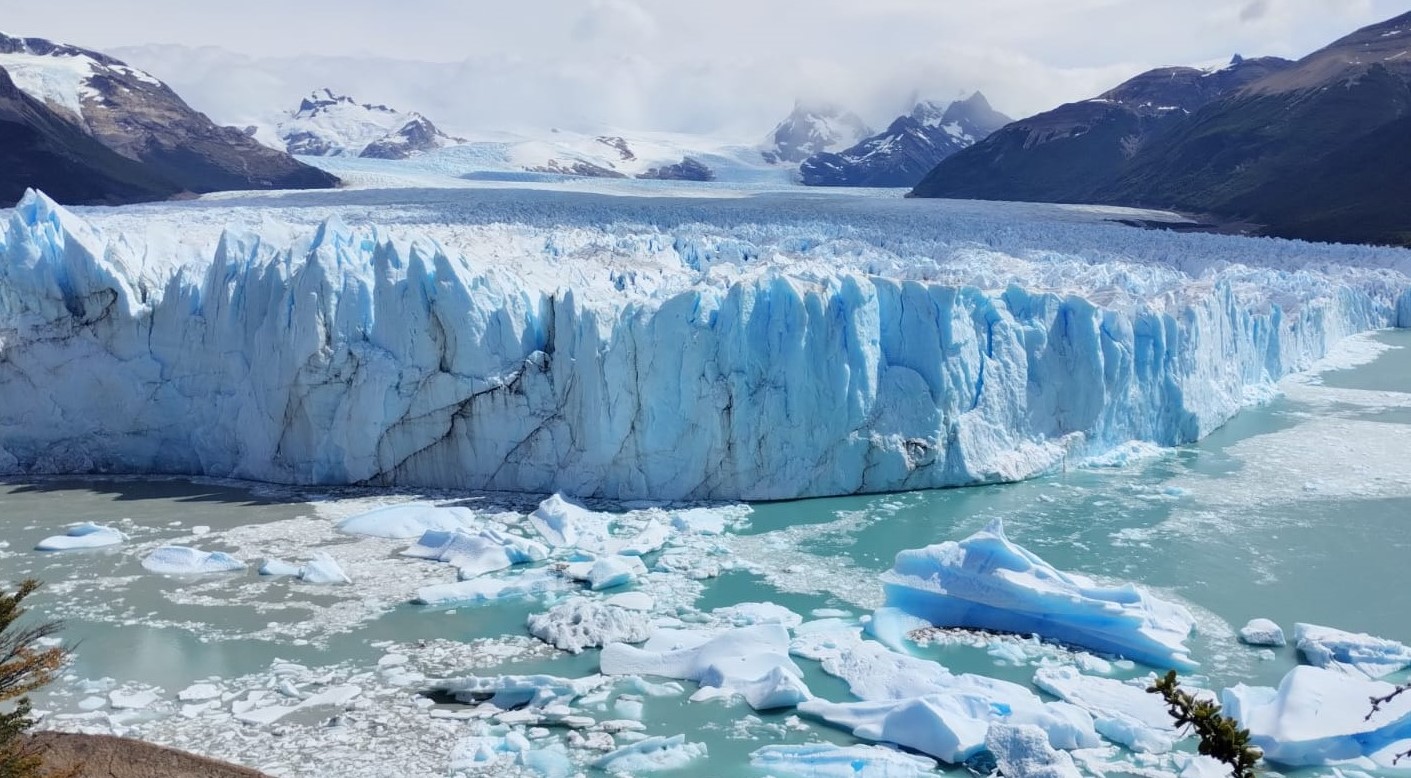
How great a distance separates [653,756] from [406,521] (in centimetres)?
377

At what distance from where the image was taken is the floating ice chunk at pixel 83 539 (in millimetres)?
7516

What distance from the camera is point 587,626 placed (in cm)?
602

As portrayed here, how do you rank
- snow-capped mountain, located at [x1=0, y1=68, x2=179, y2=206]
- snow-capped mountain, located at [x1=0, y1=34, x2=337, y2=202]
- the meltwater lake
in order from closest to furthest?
the meltwater lake
snow-capped mountain, located at [x1=0, y1=68, x2=179, y2=206]
snow-capped mountain, located at [x1=0, y1=34, x2=337, y2=202]

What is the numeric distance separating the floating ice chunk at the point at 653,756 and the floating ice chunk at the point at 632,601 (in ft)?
5.18

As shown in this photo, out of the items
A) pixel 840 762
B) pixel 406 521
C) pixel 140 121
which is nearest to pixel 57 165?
pixel 140 121

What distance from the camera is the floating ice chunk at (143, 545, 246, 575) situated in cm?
712

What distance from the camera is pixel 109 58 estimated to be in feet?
134

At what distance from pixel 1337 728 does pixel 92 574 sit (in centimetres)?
692

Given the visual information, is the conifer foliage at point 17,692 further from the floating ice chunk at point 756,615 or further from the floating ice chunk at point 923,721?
the floating ice chunk at point 756,615

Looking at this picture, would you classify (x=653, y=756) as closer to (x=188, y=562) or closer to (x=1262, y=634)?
(x=1262, y=634)

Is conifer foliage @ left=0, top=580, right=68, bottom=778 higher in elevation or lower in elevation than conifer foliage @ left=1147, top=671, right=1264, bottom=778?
lower

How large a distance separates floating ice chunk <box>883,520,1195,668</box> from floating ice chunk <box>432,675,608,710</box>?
2084 mm

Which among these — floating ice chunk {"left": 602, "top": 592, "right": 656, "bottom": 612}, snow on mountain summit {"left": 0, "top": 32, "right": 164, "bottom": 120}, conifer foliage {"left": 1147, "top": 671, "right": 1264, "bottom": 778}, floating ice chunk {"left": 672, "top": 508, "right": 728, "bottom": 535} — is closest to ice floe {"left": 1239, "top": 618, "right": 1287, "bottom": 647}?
floating ice chunk {"left": 602, "top": 592, "right": 656, "bottom": 612}

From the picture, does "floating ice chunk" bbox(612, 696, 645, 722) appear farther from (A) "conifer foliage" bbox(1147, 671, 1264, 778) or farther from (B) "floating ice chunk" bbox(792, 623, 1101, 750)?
(A) "conifer foliage" bbox(1147, 671, 1264, 778)
